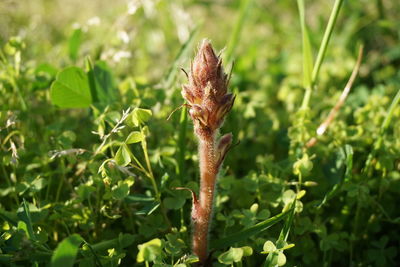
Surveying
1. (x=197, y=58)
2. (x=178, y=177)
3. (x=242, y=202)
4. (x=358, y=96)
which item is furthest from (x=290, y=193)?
(x=358, y=96)

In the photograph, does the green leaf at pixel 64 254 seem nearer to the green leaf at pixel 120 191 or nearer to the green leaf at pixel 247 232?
the green leaf at pixel 120 191

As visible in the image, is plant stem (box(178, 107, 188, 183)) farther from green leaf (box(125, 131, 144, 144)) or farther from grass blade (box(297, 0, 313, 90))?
grass blade (box(297, 0, 313, 90))

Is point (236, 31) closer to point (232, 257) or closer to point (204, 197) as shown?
point (204, 197)

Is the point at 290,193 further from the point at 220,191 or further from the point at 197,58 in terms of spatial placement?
the point at 197,58

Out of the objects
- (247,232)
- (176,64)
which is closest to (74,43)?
(176,64)

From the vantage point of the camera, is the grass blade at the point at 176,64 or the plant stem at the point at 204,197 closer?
the plant stem at the point at 204,197

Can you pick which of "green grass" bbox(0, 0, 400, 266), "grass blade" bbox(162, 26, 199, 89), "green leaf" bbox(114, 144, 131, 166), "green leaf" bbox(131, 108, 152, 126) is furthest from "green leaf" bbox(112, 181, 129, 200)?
"grass blade" bbox(162, 26, 199, 89)

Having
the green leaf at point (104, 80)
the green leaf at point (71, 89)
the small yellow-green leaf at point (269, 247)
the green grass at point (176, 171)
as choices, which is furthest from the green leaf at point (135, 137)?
the green leaf at point (104, 80)
